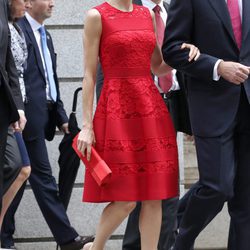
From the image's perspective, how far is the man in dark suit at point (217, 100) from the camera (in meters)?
5.62

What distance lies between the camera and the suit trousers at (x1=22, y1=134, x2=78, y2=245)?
318 inches

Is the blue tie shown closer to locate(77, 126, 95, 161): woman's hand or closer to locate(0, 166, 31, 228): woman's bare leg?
locate(0, 166, 31, 228): woman's bare leg

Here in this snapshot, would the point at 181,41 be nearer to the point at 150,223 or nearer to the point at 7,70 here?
the point at 150,223

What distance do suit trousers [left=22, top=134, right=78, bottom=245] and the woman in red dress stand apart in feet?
7.09

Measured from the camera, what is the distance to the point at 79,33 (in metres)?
8.98

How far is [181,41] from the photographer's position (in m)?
5.73

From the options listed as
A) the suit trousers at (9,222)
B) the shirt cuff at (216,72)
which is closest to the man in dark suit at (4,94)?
the shirt cuff at (216,72)

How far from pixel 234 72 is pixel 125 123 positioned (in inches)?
31.5

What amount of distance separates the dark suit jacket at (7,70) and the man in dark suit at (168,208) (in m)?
0.95

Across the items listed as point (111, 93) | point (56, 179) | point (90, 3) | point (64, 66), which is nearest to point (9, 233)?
point (56, 179)

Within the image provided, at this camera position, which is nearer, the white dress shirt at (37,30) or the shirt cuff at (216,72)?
the shirt cuff at (216,72)

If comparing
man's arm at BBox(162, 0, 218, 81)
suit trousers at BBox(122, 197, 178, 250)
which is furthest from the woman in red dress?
suit trousers at BBox(122, 197, 178, 250)

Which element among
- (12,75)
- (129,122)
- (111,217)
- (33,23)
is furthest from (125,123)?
(33,23)

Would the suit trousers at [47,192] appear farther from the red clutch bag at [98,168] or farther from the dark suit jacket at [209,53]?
the dark suit jacket at [209,53]
